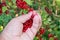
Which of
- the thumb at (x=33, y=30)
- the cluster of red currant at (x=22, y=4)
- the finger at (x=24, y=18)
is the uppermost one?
the cluster of red currant at (x=22, y=4)

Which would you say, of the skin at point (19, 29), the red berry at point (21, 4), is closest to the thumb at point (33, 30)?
the skin at point (19, 29)

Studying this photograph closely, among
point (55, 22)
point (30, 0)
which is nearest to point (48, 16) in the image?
point (55, 22)

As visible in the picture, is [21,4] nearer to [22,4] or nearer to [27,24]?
[22,4]

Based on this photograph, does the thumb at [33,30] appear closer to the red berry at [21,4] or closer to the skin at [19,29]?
the skin at [19,29]

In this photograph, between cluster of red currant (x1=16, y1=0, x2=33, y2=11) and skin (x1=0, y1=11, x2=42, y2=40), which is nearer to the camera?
skin (x1=0, y1=11, x2=42, y2=40)

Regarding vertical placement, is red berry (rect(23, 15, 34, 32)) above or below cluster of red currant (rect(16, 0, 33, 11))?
below

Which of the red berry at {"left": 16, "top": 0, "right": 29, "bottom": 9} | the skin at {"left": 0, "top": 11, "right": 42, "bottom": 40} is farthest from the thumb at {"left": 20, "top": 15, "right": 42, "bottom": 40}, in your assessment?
the red berry at {"left": 16, "top": 0, "right": 29, "bottom": 9}

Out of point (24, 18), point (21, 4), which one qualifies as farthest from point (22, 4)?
point (24, 18)

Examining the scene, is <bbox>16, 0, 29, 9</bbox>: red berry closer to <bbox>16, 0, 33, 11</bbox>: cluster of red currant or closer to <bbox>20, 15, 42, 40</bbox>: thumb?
<bbox>16, 0, 33, 11</bbox>: cluster of red currant

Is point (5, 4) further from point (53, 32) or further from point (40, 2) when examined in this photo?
point (53, 32)
